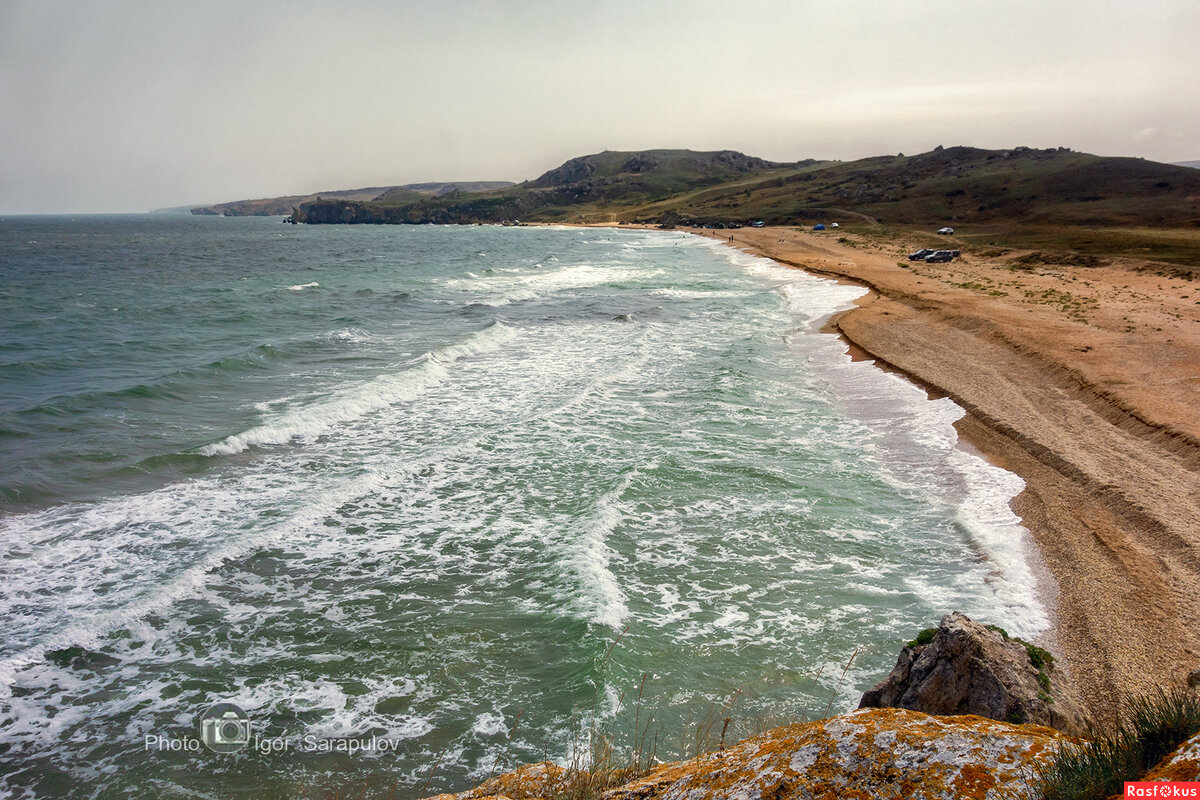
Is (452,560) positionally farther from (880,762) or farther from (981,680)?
(880,762)

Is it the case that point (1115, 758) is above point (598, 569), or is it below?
above

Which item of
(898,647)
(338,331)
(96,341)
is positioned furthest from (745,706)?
(96,341)

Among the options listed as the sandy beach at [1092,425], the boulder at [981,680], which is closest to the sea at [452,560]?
the sandy beach at [1092,425]

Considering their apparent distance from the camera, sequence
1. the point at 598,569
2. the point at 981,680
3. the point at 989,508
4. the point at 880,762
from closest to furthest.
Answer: the point at 880,762 → the point at 981,680 → the point at 598,569 → the point at 989,508

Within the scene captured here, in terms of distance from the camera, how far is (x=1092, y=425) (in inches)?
596

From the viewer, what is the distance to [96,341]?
98.7 feet

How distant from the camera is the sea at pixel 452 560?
739cm

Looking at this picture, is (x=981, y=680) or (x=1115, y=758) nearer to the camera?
(x=1115, y=758)

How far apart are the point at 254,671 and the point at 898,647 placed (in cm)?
860

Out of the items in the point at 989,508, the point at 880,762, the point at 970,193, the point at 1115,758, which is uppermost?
the point at 970,193

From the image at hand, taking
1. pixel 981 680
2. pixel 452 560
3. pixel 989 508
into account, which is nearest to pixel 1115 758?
pixel 981 680

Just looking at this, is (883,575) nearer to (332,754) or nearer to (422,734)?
(422,734)

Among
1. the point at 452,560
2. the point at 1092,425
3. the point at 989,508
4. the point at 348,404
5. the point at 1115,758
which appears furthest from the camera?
the point at 348,404

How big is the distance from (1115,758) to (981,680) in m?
3.09
